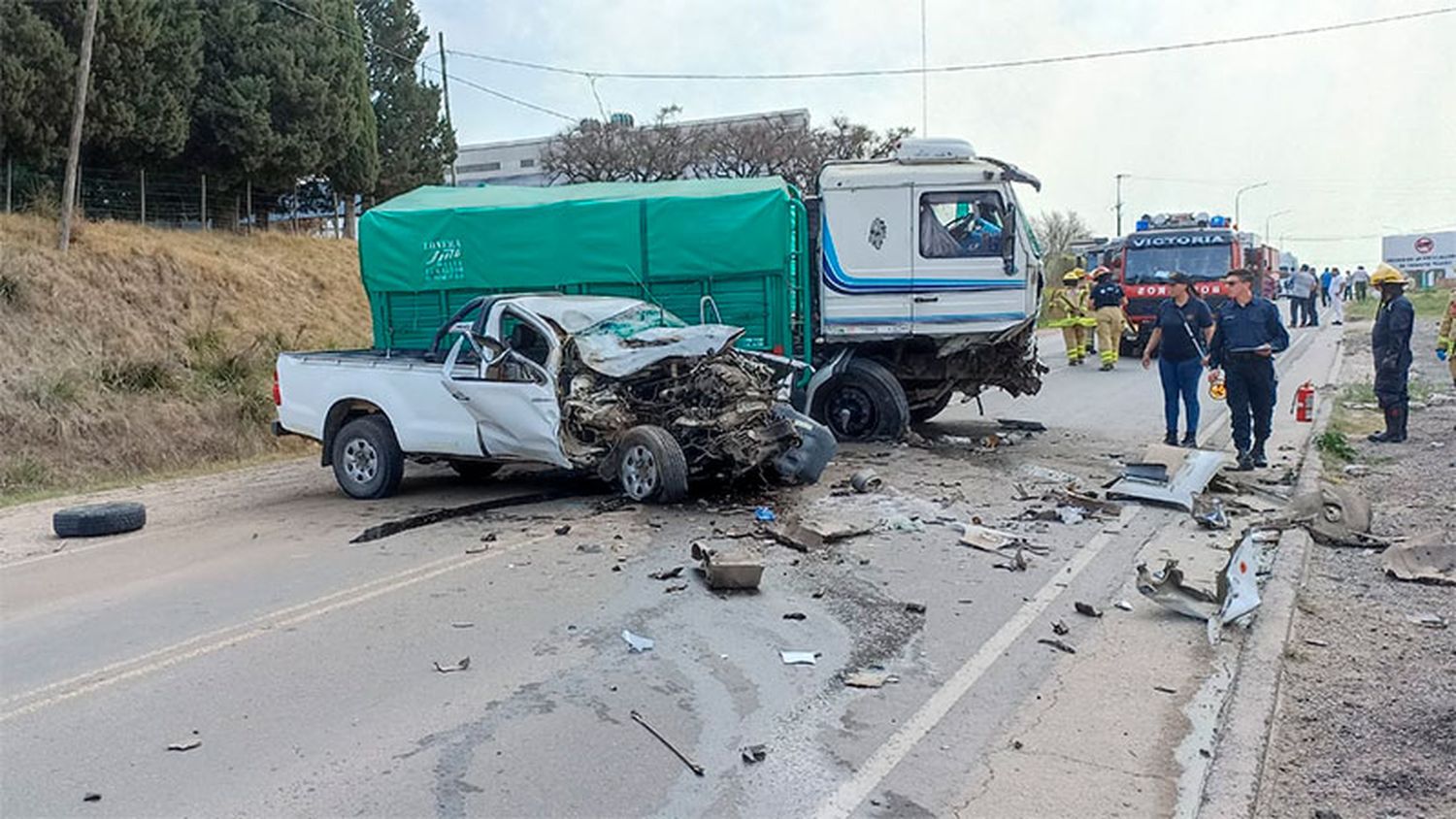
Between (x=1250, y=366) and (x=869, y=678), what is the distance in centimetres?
697

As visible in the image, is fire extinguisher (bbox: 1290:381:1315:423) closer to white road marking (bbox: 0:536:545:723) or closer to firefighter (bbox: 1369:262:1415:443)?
firefighter (bbox: 1369:262:1415:443)

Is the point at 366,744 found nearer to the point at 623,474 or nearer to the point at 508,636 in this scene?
the point at 508,636

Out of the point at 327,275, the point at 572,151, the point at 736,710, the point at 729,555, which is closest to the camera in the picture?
the point at 736,710

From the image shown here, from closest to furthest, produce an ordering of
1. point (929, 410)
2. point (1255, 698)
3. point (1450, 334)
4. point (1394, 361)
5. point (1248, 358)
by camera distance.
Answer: point (1255, 698), point (1248, 358), point (1394, 361), point (929, 410), point (1450, 334)

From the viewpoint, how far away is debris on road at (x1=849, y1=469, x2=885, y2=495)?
31.1 ft

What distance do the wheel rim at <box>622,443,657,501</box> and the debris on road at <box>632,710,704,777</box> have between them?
414cm

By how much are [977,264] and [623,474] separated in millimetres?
5105

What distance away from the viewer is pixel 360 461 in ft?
32.6

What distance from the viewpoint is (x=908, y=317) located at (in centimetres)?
1233

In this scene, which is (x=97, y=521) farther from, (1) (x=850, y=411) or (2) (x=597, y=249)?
(1) (x=850, y=411)

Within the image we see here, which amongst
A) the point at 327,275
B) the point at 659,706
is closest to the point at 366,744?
the point at 659,706

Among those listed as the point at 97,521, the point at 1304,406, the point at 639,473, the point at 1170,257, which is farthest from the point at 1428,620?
the point at 1170,257

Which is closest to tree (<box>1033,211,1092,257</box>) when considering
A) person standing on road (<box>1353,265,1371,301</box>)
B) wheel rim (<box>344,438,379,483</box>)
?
person standing on road (<box>1353,265,1371,301</box>)

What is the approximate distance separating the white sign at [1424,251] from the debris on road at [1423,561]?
69395 millimetres
